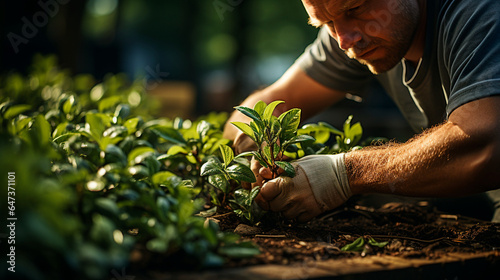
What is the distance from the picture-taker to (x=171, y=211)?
4.12 ft

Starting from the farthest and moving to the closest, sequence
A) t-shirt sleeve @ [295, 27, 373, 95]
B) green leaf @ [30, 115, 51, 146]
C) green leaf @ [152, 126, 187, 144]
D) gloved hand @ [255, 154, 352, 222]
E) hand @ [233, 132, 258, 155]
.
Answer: t-shirt sleeve @ [295, 27, 373, 95] → hand @ [233, 132, 258, 155] → green leaf @ [152, 126, 187, 144] → gloved hand @ [255, 154, 352, 222] → green leaf @ [30, 115, 51, 146]

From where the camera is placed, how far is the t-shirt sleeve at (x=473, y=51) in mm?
1561

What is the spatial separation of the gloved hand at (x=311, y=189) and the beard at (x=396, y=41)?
25.3 inches

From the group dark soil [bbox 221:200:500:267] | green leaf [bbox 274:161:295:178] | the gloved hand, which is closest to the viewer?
dark soil [bbox 221:200:500:267]

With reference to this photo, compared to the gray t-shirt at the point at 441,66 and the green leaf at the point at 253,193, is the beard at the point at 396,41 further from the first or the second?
the green leaf at the point at 253,193

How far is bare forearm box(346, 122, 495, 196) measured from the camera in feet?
5.02

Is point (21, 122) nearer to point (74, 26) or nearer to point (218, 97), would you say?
point (74, 26)

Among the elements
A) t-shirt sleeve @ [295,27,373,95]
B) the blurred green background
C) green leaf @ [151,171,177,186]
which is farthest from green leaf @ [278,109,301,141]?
the blurred green background

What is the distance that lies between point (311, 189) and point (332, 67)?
4.48 feet

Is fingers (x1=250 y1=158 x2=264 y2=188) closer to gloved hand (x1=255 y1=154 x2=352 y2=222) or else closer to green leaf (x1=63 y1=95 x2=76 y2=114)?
gloved hand (x1=255 y1=154 x2=352 y2=222)

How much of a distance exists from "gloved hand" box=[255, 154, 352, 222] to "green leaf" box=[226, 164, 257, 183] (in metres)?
0.13

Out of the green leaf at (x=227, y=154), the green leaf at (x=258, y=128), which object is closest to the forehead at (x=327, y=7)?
the green leaf at (x=258, y=128)

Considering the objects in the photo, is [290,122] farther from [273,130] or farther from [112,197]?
[112,197]

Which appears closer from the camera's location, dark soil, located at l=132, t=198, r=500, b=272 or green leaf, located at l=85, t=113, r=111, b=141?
dark soil, located at l=132, t=198, r=500, b=272
